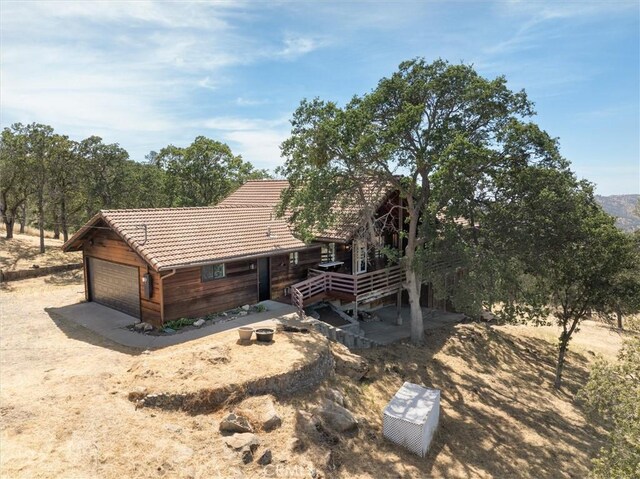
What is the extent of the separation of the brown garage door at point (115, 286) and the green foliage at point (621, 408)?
1510 cm

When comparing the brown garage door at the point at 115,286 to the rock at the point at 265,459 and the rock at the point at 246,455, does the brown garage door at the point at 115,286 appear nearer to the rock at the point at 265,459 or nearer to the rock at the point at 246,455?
the rock at the point at 246,455

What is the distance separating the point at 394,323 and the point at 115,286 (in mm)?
13132

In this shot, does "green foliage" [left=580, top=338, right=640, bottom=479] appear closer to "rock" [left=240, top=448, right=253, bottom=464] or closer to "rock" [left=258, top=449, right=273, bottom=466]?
"rock" [left=258, top=449, right=273, bottom=466]

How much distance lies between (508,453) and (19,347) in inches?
603

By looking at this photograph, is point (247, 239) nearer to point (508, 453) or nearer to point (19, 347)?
point (19, 347)

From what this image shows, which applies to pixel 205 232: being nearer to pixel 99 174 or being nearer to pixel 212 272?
pixel 212 272

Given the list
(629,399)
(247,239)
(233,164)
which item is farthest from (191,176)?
(629,399)

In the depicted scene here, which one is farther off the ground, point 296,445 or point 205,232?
point 205,232

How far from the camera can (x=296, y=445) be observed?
9.31 meters

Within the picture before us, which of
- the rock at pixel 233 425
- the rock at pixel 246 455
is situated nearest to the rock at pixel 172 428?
the rock at pixel 233 425

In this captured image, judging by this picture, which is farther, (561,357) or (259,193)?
(259,193)

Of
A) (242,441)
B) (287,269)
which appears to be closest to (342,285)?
(287,269)

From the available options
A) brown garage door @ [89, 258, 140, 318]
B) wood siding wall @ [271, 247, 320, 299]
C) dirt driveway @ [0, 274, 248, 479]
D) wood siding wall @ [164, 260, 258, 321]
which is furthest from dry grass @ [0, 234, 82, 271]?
wood siding wall @ [271, 247, 320, 299]

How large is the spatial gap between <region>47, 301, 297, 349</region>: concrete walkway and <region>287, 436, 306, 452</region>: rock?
20.0 ft
